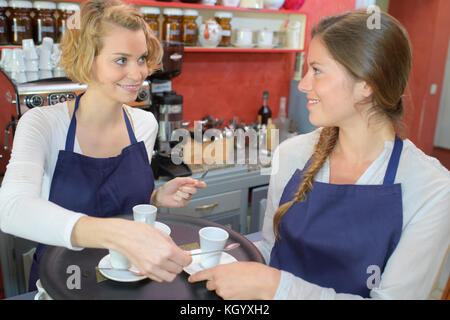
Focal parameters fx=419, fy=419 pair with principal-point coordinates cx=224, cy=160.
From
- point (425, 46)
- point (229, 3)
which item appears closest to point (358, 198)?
point (229, 3)

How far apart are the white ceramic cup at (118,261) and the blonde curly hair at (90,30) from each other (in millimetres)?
796

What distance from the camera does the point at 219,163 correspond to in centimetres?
277

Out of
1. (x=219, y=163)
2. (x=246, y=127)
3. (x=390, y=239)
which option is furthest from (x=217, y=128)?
(x=390, y=239)

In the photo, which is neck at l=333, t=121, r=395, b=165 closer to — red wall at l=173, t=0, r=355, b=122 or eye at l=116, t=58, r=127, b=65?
eye at l=116, t=58, r=127, b=65

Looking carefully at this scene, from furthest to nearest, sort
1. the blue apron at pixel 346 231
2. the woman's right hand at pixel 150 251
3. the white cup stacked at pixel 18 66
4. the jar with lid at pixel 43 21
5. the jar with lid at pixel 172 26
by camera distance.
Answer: the jar with lid at pixel 172 26 → the jar with lid at pixel 43 21 → the white cup stacked at pixel 18 66 → the blue apron at pixel 346 231 → the woman's right hand at pixel 150 251

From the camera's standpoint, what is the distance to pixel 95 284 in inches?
41.8

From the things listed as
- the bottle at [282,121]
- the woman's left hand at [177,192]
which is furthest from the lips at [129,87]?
the bottle at [282,121]

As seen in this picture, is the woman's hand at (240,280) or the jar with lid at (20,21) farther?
the jar with lid at (20,21)

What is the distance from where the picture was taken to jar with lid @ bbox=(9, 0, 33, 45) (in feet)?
7.41

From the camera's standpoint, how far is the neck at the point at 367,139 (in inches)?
54.0

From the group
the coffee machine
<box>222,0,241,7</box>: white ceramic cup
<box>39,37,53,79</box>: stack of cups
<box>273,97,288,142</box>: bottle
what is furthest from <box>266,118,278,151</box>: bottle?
<box>39,37,53,79</box>: stack of cups

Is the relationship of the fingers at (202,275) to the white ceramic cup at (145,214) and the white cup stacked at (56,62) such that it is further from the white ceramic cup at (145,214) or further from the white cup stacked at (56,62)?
the white cup stacked at (56,62)

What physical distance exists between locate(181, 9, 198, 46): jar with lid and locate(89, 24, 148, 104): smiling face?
1295 mm

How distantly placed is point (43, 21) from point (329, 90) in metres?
1.79
